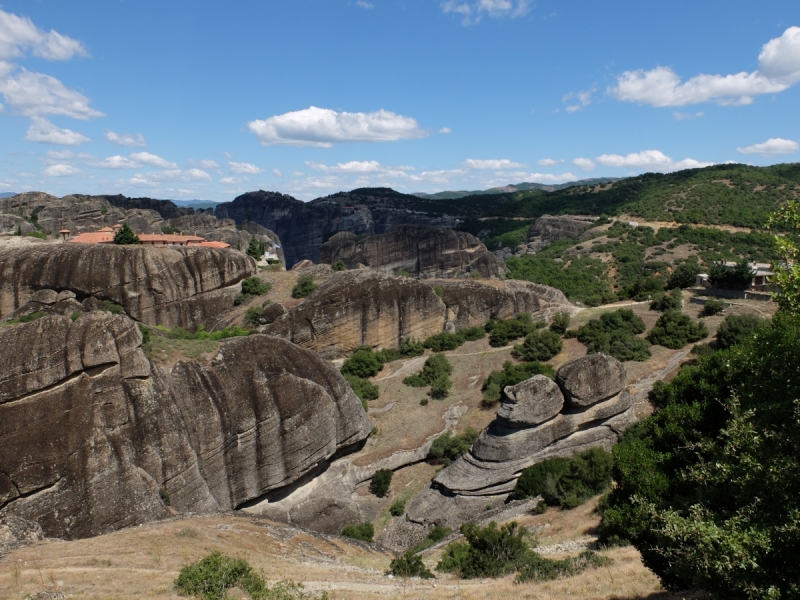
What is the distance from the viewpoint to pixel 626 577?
1335 centimetres

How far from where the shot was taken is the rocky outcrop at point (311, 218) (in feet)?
406

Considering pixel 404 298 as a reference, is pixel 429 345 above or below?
below

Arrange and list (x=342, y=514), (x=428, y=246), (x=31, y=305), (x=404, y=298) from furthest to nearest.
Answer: (x=428, y=246)
(x=404, y=298)
(x=31, y=305)
(x=342, y=514)

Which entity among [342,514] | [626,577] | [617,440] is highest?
[626,577]

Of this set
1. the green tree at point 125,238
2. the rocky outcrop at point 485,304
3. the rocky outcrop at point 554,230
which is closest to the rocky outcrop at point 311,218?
the rocky outcrop at point 554,230

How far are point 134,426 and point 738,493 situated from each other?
692 inches

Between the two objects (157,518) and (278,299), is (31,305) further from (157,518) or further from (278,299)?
(157,518)

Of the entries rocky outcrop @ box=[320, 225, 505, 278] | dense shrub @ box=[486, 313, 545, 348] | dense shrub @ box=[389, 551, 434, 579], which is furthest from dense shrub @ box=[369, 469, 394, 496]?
rocky outcrop @ box=[320, 225, 505, 278]

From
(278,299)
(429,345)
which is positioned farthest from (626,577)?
(278,299)

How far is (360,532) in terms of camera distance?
922 inches

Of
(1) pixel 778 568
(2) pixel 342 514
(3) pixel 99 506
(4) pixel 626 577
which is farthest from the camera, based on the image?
(2) pixel 342 514

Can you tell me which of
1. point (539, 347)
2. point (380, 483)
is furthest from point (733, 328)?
point (380, 483)

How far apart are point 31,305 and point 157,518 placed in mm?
21619

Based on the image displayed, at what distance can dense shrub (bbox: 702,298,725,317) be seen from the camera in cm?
3713
